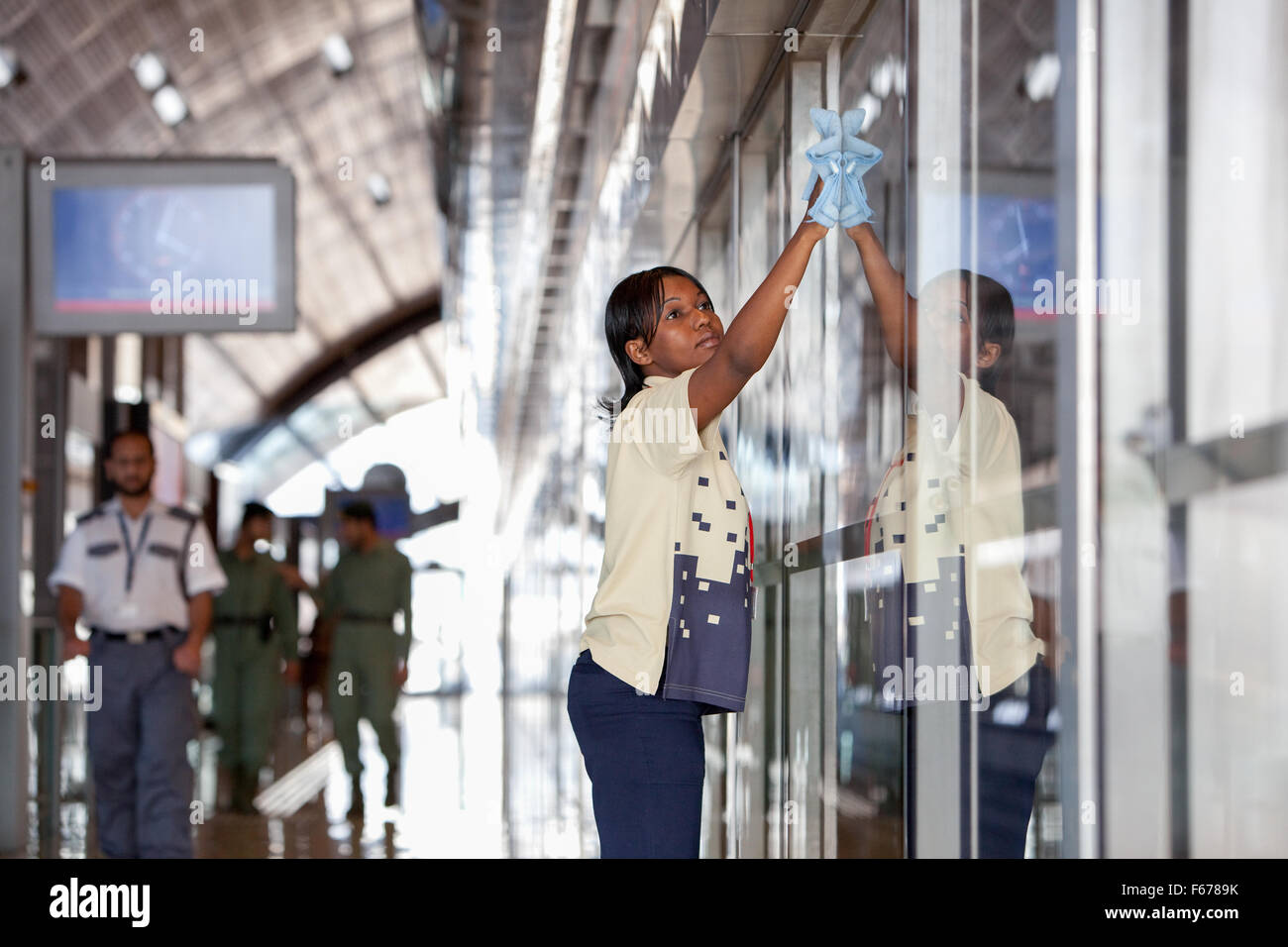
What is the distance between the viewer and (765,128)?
4223 mm

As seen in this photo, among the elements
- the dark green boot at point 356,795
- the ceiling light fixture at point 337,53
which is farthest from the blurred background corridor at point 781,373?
the ceiling light fixture at point 337,53

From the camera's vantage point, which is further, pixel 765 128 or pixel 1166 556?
pixel 765 128

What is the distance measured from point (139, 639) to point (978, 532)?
4.48m

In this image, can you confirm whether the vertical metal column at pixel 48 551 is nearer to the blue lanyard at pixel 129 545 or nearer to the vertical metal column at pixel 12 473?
the vertical metal column at pixel 12 473

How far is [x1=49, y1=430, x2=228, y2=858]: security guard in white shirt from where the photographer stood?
18.9ft

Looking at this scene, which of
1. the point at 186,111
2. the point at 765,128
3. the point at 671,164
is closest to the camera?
the point at 765,128

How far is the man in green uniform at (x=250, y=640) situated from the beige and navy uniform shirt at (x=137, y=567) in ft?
13.4

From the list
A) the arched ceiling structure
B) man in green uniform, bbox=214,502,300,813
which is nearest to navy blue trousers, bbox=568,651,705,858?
Answer: the arched ceiling structure

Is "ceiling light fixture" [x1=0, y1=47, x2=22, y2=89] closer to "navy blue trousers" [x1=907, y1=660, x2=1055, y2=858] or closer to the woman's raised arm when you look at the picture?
the woman's raised arm

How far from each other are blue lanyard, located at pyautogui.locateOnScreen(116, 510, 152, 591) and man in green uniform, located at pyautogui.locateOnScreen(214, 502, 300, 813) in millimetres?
4090

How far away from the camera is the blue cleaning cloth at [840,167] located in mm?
2492
